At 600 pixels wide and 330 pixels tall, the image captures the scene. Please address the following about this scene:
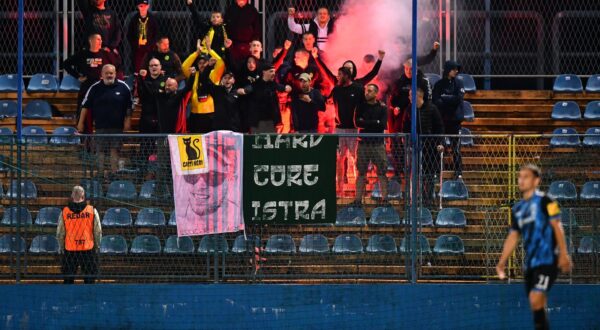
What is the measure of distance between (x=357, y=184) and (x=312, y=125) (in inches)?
112

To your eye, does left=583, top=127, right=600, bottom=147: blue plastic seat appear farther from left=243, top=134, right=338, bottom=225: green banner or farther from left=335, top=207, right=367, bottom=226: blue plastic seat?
left=243, top=134, right=338, bottom=225: green banner

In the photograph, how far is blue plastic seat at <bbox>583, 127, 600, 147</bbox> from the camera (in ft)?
55.9

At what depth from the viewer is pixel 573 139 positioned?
19.9m

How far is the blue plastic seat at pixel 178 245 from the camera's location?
16672 mm

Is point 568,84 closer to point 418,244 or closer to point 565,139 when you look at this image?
point 565,139

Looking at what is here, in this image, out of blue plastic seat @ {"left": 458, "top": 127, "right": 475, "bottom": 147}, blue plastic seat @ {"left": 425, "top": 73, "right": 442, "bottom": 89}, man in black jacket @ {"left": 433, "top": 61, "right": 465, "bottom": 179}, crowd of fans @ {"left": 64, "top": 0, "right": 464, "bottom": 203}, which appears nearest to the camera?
blue plastic seat @ {"left": 458, "top": 127, "right": 475, "bottom": 147}

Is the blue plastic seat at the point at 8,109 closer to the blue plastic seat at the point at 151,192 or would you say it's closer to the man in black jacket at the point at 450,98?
the blue plastic seat at the point at 151,192

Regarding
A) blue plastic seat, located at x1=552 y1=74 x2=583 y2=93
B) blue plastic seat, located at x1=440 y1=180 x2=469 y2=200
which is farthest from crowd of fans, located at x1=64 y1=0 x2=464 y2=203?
blue plastic seat, located at x1=552 y1=74 x2=583 y2=93

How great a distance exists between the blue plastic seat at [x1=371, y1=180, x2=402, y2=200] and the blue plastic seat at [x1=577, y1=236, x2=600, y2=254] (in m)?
2.32

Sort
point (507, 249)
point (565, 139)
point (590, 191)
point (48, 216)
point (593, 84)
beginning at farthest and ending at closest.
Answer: point (593, 84), point (565, 139), point (590, 191), point (48, 216), point (507, 249)

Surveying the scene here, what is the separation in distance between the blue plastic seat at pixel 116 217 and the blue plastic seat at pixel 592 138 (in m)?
5.65

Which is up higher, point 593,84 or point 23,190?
point 593,84

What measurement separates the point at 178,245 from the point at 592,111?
8.53 m

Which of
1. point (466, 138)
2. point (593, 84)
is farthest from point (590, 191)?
point (593, 84)
